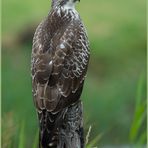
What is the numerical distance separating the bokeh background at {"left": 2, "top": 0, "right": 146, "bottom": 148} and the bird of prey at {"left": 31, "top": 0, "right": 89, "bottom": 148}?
4.02 m

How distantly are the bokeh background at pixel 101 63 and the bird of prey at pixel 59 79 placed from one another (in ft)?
13.2

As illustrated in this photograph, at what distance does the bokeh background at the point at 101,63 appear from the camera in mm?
13641

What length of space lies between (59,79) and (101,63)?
31.3ft

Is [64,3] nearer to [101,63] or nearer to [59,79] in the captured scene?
[59,79]

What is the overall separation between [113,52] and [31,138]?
523 centimetres

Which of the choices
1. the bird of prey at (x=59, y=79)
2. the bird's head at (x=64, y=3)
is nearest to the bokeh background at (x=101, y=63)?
the bird's head at (x=64, y=3)

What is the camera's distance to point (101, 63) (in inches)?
687

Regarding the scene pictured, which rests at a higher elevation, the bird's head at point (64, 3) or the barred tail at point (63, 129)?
the bird's head at point (64, 3)

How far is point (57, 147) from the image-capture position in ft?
26.0

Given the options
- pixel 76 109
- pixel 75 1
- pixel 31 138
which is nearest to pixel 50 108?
pixel 76 109

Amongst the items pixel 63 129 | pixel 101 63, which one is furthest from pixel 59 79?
pixel 101 63

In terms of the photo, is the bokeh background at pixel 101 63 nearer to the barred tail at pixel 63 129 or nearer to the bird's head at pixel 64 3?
the bird's head at pixel 64 3

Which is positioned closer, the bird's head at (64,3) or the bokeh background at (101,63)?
the bird's head at (64,3)

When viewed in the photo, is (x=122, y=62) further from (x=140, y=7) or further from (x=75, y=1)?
(x=75, y=1)
